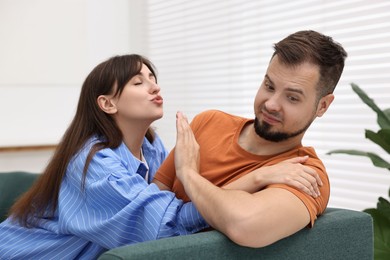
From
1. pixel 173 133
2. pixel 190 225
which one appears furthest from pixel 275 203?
pixel 173 133

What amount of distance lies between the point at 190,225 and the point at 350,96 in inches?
55.4

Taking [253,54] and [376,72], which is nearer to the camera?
[376,72]

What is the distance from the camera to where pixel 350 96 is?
8.62 ft

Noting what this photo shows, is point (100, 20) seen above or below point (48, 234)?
above

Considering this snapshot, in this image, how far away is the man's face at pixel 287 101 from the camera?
5.24 ft

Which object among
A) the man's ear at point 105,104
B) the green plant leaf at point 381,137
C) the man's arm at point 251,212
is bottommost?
the man's arm at point 251,212

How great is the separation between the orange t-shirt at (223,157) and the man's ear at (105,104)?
27 cm

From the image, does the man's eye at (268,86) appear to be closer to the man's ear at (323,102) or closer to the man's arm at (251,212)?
the man's ear at (323,102)

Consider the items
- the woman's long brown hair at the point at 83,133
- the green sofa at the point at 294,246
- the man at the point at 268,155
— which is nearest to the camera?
the green sofa at the point at 294,246

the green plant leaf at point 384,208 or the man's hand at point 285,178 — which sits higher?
the man's hand at point 285,178

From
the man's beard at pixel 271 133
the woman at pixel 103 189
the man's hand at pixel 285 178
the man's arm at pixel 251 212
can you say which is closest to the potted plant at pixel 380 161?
the man's beard at pixel 271 133

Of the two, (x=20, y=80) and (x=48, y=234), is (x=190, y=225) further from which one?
(x=20, y=80)

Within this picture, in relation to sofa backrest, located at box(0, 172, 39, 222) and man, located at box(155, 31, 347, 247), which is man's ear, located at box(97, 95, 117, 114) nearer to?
man, located at box(155, 31, 347, 247)

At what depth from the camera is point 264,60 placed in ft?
10.1
